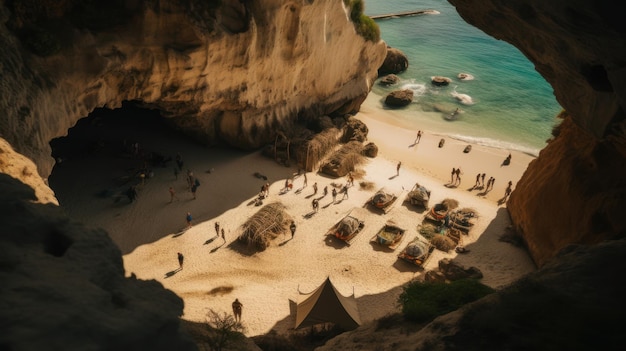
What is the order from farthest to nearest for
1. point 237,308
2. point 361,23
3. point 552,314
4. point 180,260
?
1. point 361,23
2. point 180,260
3. point 237,308
4. point 552,314

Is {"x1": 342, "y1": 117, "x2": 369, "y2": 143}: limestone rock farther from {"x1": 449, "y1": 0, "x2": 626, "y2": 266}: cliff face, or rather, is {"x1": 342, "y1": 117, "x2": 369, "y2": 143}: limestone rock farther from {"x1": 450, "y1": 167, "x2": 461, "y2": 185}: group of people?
{"x1": 449, "y1": 0, "x2": 626, "y2": 266}: cliff face

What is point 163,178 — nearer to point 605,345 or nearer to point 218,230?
point 218,230

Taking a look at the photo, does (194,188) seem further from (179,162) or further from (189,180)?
(179,162)

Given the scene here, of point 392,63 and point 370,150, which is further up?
point 392,63

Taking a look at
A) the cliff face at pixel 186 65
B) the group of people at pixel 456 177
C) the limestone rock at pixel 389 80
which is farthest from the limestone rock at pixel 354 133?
the limestone rock at pixel 389 80

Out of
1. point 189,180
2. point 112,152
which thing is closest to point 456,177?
point 189,180

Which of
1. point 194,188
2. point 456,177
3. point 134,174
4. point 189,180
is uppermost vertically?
point 134,174

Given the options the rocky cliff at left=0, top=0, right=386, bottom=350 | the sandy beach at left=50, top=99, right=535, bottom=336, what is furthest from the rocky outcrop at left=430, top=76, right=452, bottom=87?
the sandy beach at left=50, top=99, right=535, bottom=336

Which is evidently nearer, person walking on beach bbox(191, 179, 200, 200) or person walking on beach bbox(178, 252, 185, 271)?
person walking on beach bbox(178, 252, 185, 271)
